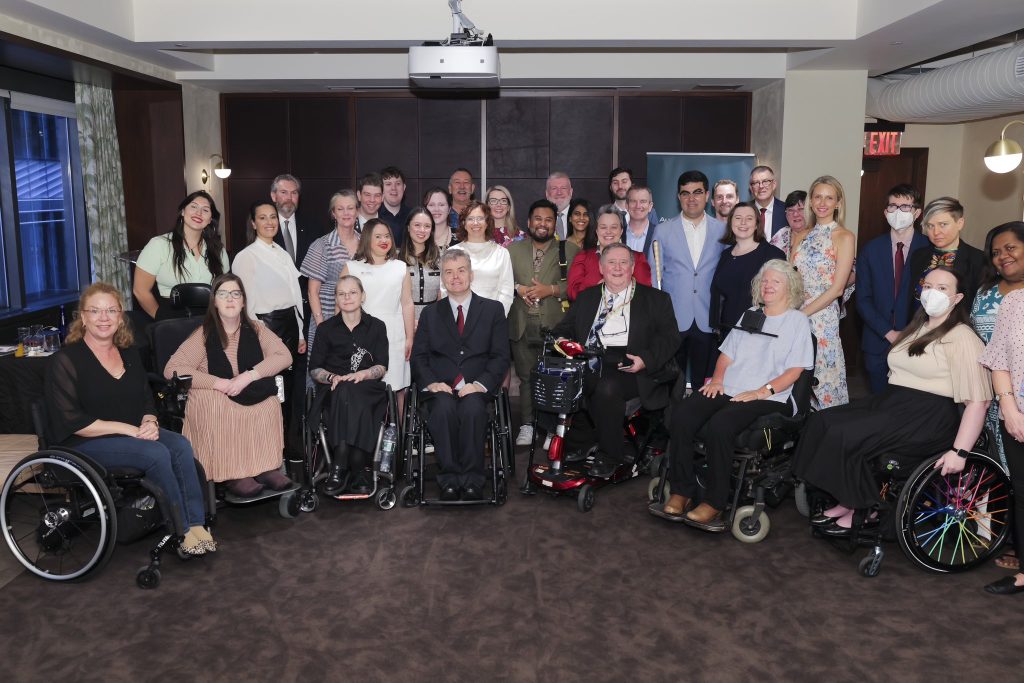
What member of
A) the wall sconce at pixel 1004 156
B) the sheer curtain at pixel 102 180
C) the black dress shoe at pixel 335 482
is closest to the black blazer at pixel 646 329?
the black dress shoe at pixel 335 482

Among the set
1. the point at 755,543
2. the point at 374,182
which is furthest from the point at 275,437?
the point at 755,543

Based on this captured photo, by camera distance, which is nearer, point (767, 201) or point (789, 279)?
point (789, 279)

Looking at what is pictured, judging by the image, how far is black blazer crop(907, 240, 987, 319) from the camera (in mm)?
4348

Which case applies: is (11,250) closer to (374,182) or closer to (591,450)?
(374,182)

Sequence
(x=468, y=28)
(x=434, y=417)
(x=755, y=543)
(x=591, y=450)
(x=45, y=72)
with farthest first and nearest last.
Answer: (x=45, y=72)
(x=468, y=28)
(x=591, y=450)
(x=434, y=417)
(x=755, y=543)

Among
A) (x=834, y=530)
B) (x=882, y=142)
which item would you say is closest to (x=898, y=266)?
(x=834, y=530)

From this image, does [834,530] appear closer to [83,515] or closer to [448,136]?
[83,515]

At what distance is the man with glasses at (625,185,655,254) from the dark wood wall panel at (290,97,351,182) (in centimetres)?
438

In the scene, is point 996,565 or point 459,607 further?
point 996,565

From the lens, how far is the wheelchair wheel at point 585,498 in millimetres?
4516

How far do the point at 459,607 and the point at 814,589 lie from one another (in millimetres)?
1490

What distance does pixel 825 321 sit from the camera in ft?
16.4

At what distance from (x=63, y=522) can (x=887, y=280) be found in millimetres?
4348

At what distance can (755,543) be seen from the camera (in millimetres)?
4145
